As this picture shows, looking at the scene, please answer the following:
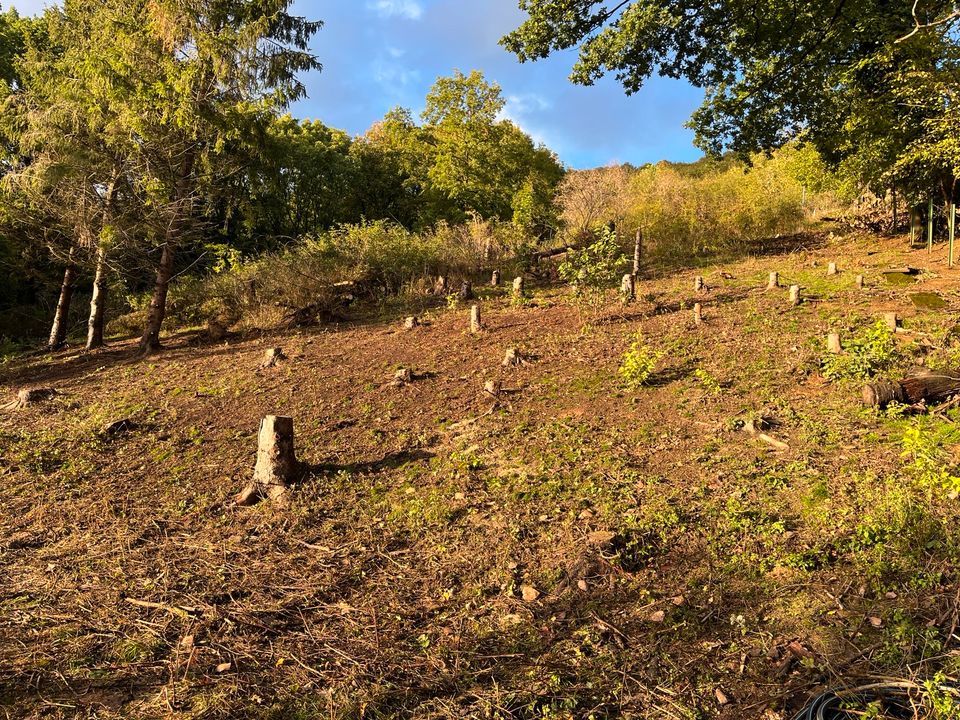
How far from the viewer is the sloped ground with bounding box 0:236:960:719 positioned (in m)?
2.69

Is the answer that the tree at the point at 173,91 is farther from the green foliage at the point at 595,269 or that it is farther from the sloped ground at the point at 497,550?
the green foliage at the point at 595,269

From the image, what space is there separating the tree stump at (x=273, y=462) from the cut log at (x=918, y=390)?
553cm

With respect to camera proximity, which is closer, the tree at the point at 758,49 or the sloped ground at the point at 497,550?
the sloped ground at the point at 497,550

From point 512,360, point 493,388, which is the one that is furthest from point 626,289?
point 493,388

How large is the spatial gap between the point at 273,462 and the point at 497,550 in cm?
234

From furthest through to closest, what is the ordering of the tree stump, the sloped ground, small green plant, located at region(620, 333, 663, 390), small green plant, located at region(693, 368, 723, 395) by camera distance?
small green plant, located at region(620, 333, 663, 390), small green plant, located at region(693, 368, 723, 395), the tree stump, the sloped ground

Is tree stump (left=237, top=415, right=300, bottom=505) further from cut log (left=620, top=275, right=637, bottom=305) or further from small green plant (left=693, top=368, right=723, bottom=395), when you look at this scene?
cut log (left=620, top=275, right=637, bottom=305)

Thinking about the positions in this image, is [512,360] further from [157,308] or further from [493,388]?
[157,308]

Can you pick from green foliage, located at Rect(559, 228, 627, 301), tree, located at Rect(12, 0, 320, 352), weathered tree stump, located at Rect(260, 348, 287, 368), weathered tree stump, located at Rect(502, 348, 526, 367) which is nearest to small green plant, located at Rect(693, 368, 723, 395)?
weathered tree stump, located at Rect(502, 348, 526, 367)

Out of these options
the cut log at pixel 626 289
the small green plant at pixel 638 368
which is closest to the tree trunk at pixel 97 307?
the cut log at pixel 626 289

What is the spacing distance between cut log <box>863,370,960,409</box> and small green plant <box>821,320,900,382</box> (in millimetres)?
531

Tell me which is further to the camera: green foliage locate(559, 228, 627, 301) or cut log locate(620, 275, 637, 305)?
cut log locate(620, 275, 637, 305)

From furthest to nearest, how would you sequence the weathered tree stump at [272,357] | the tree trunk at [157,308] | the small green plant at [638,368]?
the tree trunk at [157,308], the weathered tree stump at [272,357], the small green plant at [638,368]

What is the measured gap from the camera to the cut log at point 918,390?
5051 millimetres
